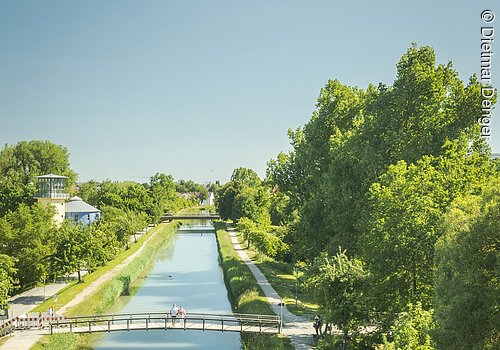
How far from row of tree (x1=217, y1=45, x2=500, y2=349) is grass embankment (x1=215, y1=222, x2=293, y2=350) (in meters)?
3.23

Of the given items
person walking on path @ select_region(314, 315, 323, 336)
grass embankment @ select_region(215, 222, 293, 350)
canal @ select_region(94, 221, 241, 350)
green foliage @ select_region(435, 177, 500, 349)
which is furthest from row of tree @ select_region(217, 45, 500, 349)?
canal @ select_region(94, 221, 241, 350)

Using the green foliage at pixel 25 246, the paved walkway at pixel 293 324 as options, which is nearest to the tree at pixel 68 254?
the green foliage at pixel 25 246

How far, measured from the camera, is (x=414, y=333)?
1535 cm

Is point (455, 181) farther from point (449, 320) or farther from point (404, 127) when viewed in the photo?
point (449, 320)

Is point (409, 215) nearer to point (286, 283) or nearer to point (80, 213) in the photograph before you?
point (286, 283)

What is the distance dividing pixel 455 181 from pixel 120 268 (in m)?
34.4

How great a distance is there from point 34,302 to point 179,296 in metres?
11.9

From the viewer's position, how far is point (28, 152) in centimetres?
7850

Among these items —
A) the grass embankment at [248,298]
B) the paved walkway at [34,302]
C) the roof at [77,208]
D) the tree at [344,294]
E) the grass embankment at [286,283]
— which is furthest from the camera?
the roof at [77,208]

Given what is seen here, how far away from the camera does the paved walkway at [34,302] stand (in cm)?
2491

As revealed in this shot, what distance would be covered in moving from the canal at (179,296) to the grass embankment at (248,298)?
1.33 meters

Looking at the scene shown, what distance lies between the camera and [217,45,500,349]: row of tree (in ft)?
46.4

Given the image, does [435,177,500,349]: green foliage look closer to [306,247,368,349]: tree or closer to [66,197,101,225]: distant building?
[306,247,368,349]: tree

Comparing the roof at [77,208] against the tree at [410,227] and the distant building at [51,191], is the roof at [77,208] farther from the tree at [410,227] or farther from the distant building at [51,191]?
the tree at [410,227]
